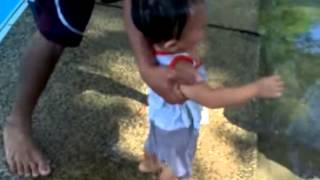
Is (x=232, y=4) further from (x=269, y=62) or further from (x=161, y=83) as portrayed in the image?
(x=161, y=83)

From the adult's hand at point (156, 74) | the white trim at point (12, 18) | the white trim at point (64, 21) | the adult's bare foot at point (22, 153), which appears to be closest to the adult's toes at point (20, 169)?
the adult's bare foot at point (22, 153)

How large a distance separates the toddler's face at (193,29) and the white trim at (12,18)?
4.16 ft

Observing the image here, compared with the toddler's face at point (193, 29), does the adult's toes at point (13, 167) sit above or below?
below

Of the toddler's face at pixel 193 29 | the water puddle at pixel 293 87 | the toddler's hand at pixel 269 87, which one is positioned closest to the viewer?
the toddler's hand at pixel 269 87

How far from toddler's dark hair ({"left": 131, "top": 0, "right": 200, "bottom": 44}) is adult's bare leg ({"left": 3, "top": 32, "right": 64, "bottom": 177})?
58 centimetres

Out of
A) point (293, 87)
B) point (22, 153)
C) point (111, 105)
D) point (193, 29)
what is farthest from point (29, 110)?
point (293, 87)

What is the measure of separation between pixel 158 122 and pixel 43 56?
20.3 inches

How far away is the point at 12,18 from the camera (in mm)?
3074

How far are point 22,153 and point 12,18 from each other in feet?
2.81

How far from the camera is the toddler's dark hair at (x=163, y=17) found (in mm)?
1807

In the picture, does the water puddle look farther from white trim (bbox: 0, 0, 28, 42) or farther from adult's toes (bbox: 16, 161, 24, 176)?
white trim (bbox: 0, 0, 28, 42)

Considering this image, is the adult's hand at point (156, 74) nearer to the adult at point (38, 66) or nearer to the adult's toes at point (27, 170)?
the adult at point (38, 66)

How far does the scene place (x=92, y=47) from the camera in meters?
2.90

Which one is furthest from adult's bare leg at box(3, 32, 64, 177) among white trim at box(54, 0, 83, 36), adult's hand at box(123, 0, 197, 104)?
adult's hand at box(123, 0, 197, 104)
